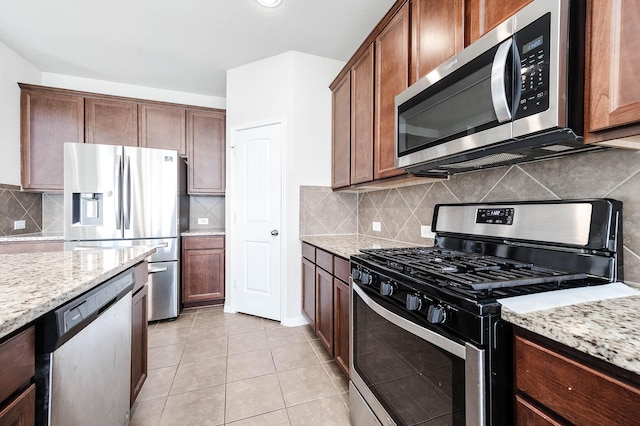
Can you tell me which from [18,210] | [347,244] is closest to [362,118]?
[347,244]

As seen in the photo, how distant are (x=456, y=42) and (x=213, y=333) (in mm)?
2811

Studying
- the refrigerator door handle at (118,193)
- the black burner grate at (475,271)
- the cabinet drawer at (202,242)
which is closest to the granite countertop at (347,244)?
the black burner grate at (475,271)

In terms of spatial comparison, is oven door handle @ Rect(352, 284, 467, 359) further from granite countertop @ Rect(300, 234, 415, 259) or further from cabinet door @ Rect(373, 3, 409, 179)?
cabinet door @ Rect(373, 3, 409, 179)

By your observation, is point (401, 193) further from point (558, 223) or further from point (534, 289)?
point (534, 289)

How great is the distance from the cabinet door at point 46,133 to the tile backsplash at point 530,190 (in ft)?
11.1

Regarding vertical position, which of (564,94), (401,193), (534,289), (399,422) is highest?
(564,94)

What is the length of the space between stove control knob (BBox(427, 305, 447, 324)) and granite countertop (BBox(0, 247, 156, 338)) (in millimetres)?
1035

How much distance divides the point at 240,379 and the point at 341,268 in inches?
40.4

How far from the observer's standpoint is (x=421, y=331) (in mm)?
916

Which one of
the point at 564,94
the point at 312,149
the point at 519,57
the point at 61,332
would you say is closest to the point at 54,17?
the point at 312,149

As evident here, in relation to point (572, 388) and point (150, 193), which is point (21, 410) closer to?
point (572, 388)

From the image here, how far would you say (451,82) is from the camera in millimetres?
1207

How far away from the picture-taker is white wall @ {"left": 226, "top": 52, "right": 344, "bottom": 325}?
2.77 m

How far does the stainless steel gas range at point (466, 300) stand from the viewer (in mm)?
720
